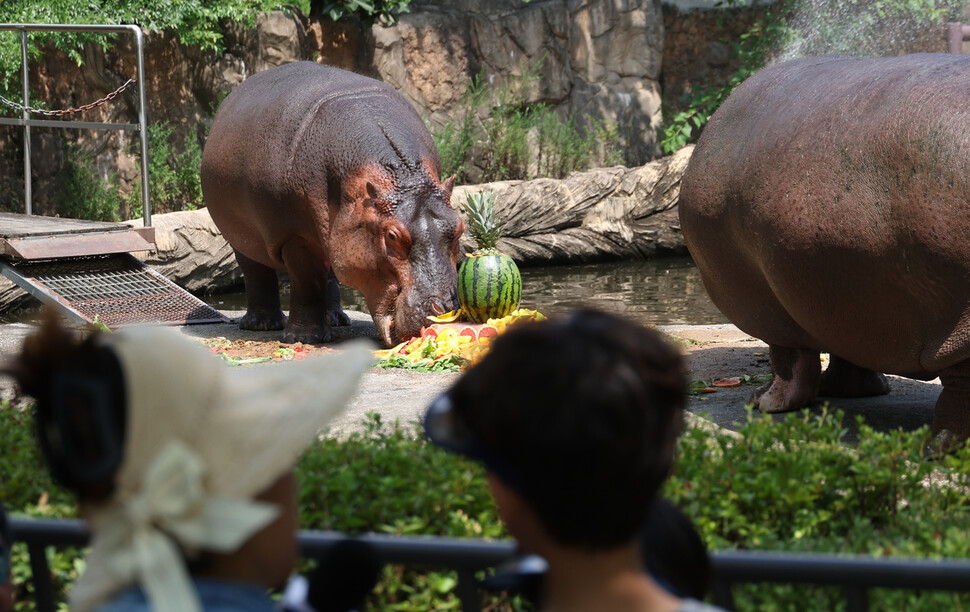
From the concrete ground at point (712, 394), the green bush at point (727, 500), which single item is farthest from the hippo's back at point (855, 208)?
the green bush at point (727, 500)

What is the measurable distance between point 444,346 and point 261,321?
2603 millimetres

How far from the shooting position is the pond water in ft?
33.7

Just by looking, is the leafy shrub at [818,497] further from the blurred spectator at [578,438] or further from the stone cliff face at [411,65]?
the stone cliff face at [411,65]

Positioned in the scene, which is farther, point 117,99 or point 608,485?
point 117,99

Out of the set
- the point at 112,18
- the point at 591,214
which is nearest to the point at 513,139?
the point at 591,214

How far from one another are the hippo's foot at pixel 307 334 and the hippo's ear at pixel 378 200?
1.31 metres

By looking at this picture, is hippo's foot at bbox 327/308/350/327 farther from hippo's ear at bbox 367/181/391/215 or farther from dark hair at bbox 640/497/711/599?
dark hair at bbox 640/497/711/599

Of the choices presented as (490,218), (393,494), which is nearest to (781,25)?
(490,218)

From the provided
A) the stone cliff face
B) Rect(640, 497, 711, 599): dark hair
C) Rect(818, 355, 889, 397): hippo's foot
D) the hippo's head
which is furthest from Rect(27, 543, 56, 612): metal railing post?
the stone cliff face

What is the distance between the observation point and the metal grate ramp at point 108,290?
24.2 ft

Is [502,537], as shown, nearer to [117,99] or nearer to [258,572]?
[258,572]

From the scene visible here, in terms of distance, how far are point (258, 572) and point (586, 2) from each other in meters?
17.5

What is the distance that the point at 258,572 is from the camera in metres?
1.35

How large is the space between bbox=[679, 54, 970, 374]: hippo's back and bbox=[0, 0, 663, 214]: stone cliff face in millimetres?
11390
